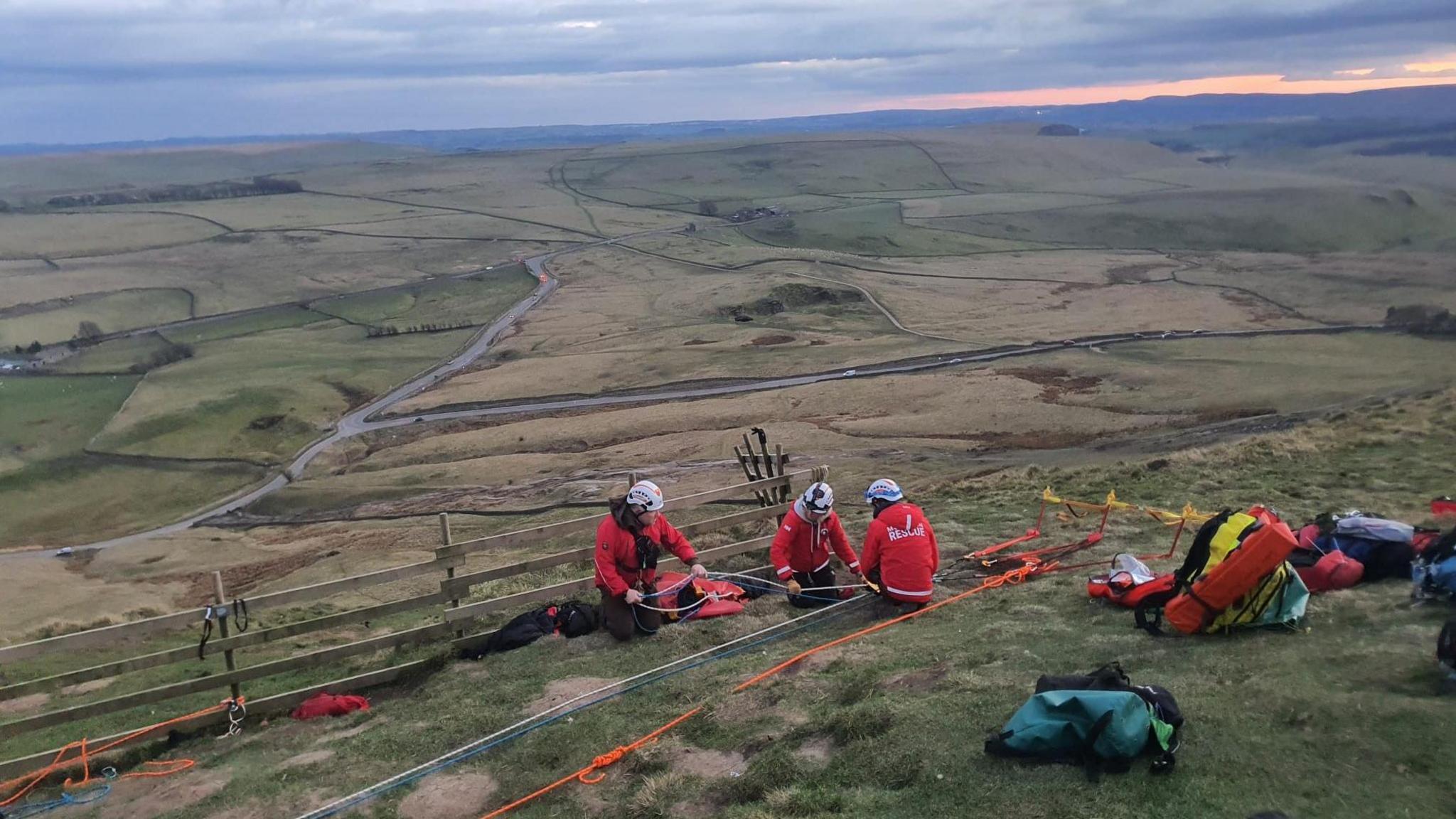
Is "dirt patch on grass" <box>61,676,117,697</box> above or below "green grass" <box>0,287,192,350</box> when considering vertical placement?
below

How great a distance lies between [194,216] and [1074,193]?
154786 mm

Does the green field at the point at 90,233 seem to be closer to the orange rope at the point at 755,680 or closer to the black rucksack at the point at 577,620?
the black rucksack at the point at 577,620

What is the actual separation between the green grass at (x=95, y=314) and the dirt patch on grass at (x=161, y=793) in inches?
3866

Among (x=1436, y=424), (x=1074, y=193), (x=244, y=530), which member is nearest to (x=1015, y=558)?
(x=1436, y=424)

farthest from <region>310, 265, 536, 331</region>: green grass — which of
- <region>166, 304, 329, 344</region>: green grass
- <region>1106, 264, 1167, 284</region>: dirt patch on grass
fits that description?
<region>1106, 264, 1167, 284</region>: dirt patch on grass

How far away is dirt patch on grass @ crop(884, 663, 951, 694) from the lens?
969cm

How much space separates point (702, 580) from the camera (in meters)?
13.5

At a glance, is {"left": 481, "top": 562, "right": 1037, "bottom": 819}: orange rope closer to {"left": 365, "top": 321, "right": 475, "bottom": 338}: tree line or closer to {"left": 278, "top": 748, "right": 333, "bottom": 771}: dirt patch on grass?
{"left": 278, "top": 748, "right": 333, "bottom": 771}: dirt patch on grass

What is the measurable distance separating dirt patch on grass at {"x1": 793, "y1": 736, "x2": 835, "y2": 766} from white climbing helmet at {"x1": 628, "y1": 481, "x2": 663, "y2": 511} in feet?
14.1

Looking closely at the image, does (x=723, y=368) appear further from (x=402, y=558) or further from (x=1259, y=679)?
(x=1259, y=679)

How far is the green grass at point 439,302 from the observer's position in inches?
3809

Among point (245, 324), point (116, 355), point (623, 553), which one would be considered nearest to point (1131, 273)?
Answer: point (245, 324)

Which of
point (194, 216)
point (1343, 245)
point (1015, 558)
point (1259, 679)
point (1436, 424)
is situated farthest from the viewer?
point (194, 216)

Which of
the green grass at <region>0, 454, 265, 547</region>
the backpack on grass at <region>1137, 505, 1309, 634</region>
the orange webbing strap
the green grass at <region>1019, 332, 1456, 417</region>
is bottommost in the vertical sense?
the green grass at <region>0, 454, 265, 547</region>
